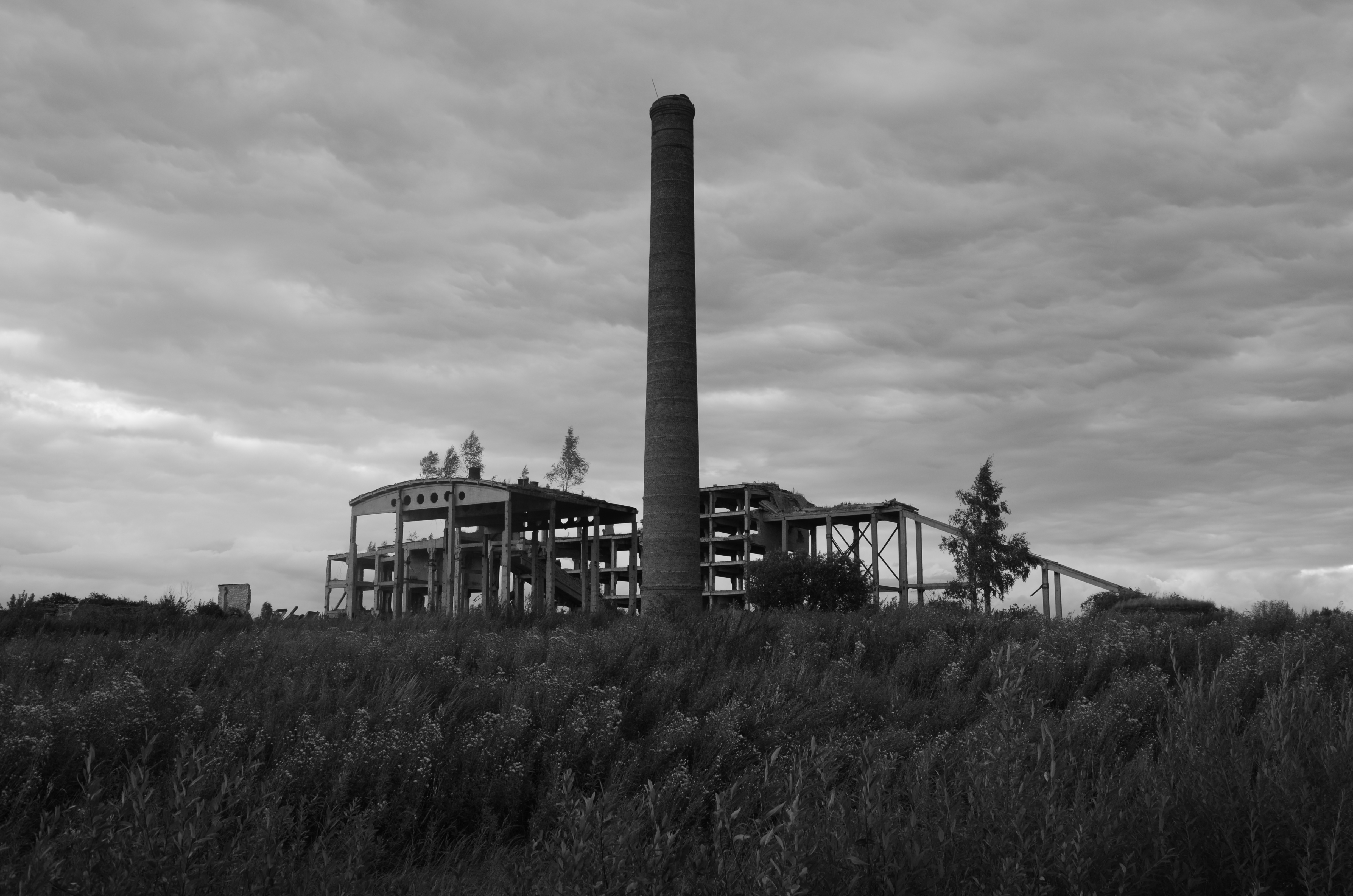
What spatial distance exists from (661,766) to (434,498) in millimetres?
32603

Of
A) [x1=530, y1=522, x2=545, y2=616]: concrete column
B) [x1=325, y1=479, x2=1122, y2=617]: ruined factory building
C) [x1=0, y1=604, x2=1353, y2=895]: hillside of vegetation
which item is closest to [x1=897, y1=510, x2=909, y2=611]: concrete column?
[x1=325, y1=479, x2=1122, y2=617]: ruined factory building

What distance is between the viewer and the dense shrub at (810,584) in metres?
33.2

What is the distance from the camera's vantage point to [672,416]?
27.4 m

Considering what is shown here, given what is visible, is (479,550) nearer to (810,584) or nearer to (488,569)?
(488,569)

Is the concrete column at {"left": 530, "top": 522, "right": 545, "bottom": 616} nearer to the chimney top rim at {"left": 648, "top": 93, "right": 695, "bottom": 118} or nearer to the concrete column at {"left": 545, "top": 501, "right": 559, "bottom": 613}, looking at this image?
the concrete column at {"left": 545, "top": 501, "right": 559, "bottom": 613}

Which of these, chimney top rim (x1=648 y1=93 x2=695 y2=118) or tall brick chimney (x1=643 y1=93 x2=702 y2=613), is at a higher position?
chimney top rim (x1=648 y1=93 x2=695 y2=118)

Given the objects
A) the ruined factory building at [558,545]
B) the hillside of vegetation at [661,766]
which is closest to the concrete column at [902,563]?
the ruined factory building at [558,545]

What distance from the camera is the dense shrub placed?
3316 centimetres

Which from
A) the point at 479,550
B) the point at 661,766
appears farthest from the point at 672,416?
the point at 479,550

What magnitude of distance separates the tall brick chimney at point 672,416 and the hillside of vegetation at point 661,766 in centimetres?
1309

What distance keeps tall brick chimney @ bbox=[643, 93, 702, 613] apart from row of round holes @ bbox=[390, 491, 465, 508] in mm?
13094

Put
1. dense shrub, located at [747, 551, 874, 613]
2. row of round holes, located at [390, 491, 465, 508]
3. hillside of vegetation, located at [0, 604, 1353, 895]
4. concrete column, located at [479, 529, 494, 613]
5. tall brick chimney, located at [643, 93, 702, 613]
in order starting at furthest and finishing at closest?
concrete column, located at [479, 529, 494, 613] < row of round holes, located at [390, 491, 465, 508] < dense shrub, located at [747, 551, 874, 613] < tall brick chimney, located at [643, 93, 702, 613] < hillside of vegetation, located at [0, 604, 1353, 895]

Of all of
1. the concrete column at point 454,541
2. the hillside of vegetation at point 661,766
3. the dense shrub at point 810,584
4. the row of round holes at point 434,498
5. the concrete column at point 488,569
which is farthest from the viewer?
the concrete column at point 488,569

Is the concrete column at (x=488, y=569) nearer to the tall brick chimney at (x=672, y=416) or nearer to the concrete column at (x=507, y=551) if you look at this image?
the concrete column at (x=507, y=551)
